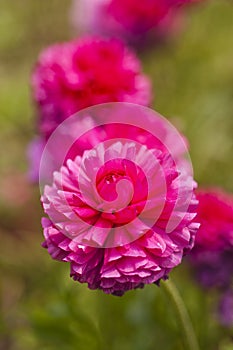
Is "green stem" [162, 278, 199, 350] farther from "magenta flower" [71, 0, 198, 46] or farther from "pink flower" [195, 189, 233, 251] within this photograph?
"magenta flower" [71, 0, 198, 46]

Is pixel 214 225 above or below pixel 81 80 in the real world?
below

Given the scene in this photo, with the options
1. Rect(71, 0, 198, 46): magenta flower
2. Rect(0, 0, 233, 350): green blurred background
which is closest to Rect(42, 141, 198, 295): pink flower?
Rect(0, 0, 233, 350): green blurred background

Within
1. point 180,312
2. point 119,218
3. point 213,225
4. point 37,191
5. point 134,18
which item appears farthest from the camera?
point 37,191

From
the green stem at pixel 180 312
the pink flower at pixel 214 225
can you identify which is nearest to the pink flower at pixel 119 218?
the green stem at pixel 180 312

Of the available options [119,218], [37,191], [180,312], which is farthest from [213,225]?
[37,191]

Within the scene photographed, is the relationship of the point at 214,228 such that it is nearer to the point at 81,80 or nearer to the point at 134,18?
the point at 81,80
